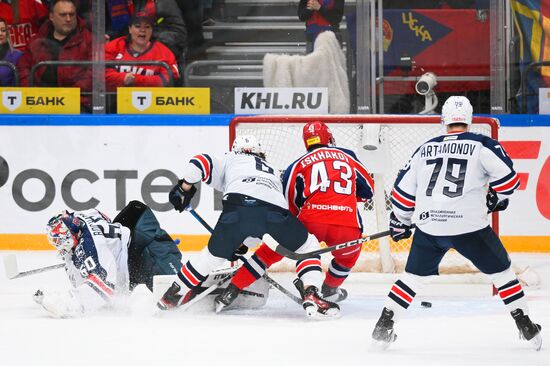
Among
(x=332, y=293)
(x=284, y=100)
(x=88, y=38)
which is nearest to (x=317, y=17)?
(x=284, y=100)

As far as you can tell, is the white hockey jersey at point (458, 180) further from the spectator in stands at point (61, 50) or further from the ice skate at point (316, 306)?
the spectator in stands at point (61, 50)

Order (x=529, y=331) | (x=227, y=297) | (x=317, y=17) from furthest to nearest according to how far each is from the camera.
Answer: (x=317, y=17), (x=227, y=297), (x=529, y=331)

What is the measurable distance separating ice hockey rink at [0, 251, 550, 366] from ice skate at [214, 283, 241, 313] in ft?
0.15

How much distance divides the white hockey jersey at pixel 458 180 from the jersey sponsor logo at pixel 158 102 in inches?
122

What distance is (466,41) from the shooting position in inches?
282

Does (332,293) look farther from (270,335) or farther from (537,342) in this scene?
(537,342)

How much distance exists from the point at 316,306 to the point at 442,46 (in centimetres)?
279

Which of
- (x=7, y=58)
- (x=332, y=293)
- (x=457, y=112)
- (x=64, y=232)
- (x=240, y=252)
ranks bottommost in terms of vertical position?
(x=332, y=293)

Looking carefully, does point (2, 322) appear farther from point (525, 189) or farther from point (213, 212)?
point (525, 189)

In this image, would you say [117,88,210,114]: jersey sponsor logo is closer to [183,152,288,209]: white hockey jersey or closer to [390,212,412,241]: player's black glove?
[183,152,288,209]: white hockey jersey

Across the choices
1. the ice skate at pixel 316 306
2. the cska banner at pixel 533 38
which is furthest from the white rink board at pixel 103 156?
the ice skate at pixel 316 306

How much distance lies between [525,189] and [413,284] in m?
3.09

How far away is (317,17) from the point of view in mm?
7082

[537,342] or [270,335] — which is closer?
[537,342]
